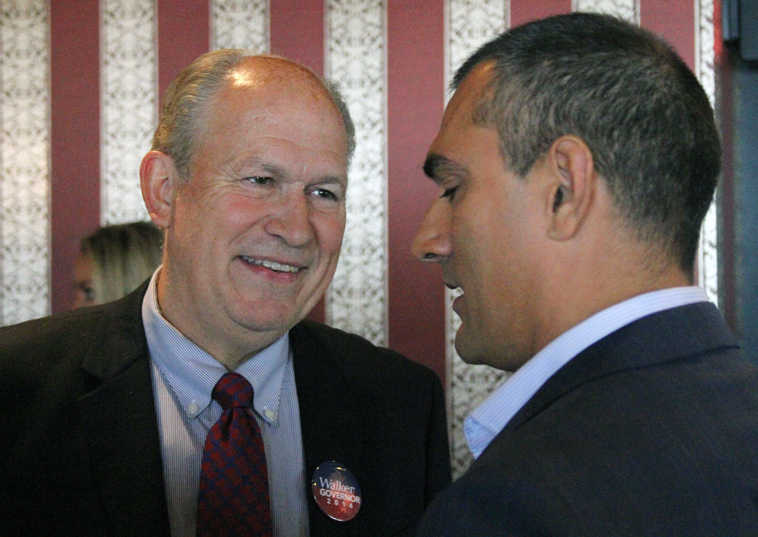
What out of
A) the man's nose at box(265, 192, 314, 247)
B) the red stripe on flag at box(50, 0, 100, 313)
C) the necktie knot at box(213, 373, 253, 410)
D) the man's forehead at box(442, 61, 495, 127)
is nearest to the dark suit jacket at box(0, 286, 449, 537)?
the necktie knot at box(213, 373, 253, 410)

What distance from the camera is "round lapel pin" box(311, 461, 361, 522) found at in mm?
1588

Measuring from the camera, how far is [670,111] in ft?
3.45

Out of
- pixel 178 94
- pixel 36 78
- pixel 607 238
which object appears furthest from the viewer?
pixel 36 78

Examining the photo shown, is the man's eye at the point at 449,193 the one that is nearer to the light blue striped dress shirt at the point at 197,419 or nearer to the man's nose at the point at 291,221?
the man's nose at the point at 291,221

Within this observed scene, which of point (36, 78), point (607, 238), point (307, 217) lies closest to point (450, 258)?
point (607, 238)

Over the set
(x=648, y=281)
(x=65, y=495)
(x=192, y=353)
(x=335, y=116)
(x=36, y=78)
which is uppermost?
(x=36, y=78)

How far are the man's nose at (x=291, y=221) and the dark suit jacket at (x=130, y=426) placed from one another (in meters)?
0.26

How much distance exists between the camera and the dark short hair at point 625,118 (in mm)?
1031

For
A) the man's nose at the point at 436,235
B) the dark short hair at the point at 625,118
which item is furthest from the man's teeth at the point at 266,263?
the dark short hair at the point at 625,118

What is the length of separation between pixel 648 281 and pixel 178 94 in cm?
101

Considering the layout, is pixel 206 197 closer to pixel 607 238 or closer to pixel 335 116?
pixel 335 116

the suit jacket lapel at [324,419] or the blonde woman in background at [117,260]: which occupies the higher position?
the blonde woman in background at [117,260]

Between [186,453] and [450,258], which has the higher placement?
[450,258]

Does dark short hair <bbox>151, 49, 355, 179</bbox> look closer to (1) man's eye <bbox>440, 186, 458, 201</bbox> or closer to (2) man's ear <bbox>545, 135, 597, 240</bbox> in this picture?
(1) man's eye <bbox>440, 186, 458, 201</bbox>
